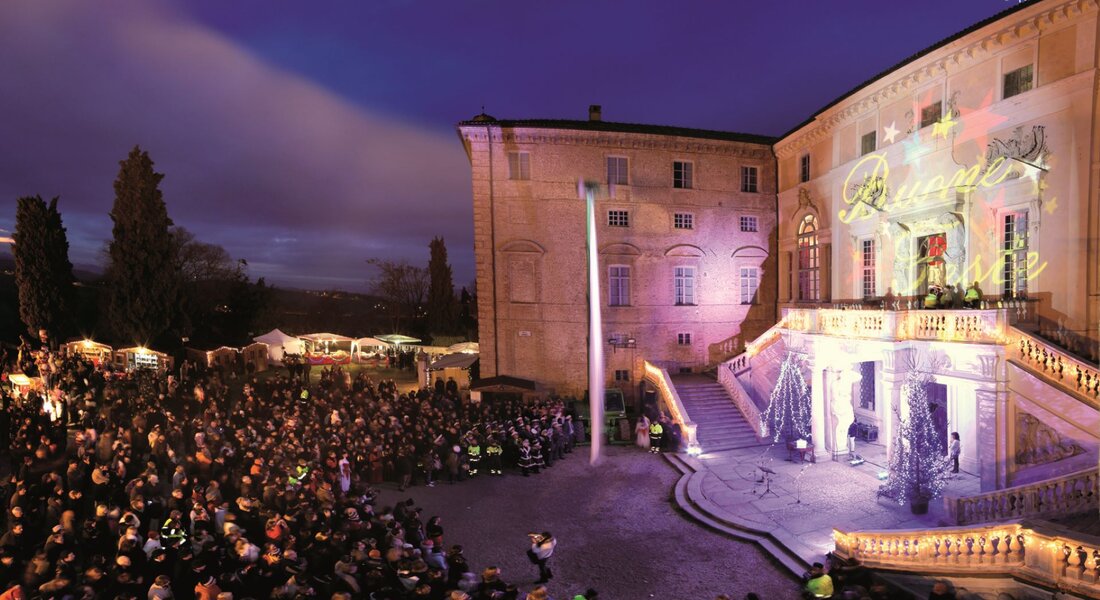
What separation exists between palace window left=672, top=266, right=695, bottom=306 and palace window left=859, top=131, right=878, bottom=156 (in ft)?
29.9

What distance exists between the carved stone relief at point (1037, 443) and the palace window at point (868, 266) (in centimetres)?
809

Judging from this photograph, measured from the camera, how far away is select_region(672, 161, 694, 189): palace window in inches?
1053

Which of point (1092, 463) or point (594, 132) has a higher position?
point (594, 132)

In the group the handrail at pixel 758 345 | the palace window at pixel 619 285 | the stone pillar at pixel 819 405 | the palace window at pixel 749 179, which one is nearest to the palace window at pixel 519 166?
the palace window at pixel 619 285

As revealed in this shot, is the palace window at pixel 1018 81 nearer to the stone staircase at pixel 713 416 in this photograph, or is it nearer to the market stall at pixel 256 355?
the stone staircase at pixel 713 416

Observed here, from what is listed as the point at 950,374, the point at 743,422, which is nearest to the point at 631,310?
the point at 743,422

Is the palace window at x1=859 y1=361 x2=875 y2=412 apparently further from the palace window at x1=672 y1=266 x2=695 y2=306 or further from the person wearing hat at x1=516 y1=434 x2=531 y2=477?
the person wearing hat at x1=516 y1=434 x2=531 y2=477

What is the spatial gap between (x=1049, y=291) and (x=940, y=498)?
6.28 m

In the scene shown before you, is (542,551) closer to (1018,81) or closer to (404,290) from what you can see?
(1018,81)

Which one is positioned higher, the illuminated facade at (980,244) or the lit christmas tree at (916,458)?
the illuminated facade at (980,244)

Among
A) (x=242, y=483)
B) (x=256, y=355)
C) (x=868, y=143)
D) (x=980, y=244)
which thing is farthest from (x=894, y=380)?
(x=256, y=355)

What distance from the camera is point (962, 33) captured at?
16.0 meters

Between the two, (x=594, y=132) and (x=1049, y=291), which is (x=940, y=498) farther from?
(x=594, y=132)

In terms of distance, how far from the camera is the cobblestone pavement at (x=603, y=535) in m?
10.2
